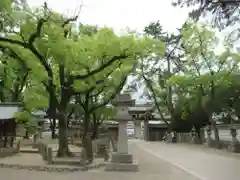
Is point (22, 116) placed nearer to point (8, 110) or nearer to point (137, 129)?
point (8, 110)

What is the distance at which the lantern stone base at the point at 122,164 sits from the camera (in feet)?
44.4

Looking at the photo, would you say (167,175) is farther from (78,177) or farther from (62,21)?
(62,21)

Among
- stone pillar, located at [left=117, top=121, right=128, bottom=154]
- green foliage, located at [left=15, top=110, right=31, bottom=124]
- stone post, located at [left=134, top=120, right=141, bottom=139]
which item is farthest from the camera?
stone post, located at [left=134, top=120, right=141, bottom=139]

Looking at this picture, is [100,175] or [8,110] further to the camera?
[8,110]

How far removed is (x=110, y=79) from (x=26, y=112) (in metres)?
7.08

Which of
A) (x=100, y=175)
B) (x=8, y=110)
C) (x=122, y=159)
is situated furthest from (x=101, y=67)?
(x=8, y=110)

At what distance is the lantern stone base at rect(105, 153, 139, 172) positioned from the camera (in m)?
13.5

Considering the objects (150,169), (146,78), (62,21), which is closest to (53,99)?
(62,21)

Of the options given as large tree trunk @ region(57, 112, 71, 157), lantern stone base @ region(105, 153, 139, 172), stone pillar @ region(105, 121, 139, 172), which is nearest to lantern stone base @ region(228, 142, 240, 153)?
stone pillar @ region(105, 121, 139, 172)

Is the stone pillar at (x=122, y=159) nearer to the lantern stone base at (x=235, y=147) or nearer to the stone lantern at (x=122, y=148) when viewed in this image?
the stone lantern at (x=122, y=148)

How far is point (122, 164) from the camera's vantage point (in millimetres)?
13695

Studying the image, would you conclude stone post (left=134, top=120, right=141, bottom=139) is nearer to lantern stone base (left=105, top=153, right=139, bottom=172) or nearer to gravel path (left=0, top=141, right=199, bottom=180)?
lantern stone base (left=105, top=153, right=139, bottom=172)

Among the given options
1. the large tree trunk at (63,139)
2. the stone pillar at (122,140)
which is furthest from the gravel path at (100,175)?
the large tree trunk at (63,139)

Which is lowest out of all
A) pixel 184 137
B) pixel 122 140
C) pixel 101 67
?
pixel 122 140
